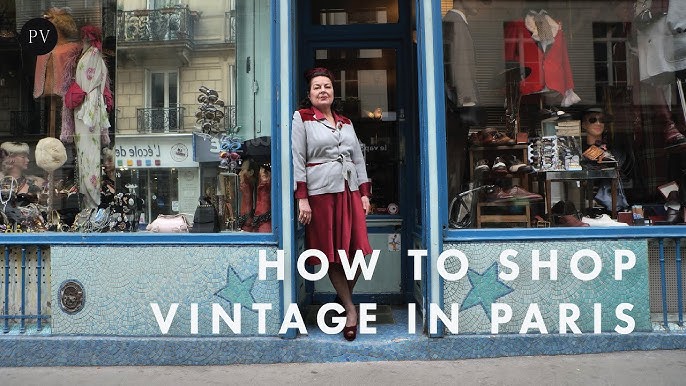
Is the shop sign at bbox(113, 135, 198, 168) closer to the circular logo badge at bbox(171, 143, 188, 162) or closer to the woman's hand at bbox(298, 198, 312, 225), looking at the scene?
the circular logo badge at bbox(171, 143, 188, 162)

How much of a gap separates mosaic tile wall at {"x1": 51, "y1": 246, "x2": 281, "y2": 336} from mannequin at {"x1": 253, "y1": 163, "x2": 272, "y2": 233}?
24 centimetres

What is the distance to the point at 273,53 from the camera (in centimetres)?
401

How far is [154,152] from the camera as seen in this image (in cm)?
464

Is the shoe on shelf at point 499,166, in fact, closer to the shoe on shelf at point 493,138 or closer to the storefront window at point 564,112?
the storefront window at point 564,112

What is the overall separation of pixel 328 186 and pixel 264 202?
0.57 meters

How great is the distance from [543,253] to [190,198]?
287 cm

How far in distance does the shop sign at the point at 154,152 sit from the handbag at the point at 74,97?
54 centimetres

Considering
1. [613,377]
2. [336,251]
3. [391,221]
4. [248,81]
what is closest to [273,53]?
[248,81]

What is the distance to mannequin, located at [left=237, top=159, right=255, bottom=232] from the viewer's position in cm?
425

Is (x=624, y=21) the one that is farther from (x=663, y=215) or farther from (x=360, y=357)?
(x=360, y=357)

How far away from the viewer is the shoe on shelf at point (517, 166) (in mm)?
4641

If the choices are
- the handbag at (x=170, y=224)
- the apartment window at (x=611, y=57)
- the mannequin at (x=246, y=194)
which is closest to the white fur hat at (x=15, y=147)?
the handbag at (x=170, y=224)

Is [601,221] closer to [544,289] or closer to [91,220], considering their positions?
[544,289]

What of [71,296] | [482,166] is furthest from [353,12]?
[71,296]
